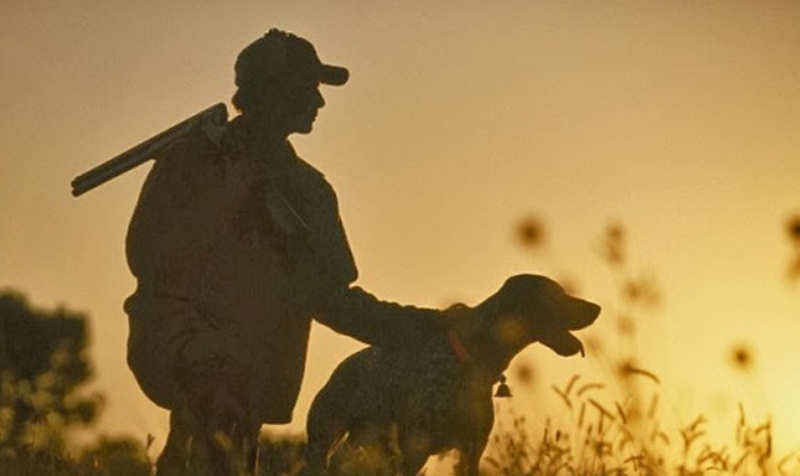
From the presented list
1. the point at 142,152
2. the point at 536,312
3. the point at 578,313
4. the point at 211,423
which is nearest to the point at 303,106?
the point at 142,152

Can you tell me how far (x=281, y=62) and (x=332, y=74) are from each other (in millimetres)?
310

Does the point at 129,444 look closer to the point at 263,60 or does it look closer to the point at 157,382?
the point at 157,382

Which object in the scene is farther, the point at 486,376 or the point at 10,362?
the point at 10,362

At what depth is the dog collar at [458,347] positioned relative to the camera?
1109 cm

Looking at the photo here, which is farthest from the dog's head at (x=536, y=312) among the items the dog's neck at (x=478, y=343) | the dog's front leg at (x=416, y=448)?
the dog's front leg at (x=416, y=448)

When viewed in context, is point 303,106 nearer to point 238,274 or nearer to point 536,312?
point 238,274

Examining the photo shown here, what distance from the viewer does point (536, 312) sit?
38.5 feet

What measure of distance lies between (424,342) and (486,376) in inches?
17.3

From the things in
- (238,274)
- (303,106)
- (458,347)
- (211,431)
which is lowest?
(211,431)

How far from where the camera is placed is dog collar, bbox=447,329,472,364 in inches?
436

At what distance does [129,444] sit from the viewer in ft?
28.5

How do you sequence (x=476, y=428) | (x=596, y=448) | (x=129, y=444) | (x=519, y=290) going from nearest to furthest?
(x=596, y=448), (x=129, y=444), (x=476, y=428), (x=519, y=290)

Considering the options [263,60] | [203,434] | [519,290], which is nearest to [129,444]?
[203,434]

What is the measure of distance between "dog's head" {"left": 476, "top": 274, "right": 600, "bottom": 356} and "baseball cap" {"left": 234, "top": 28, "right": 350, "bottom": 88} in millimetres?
2630
